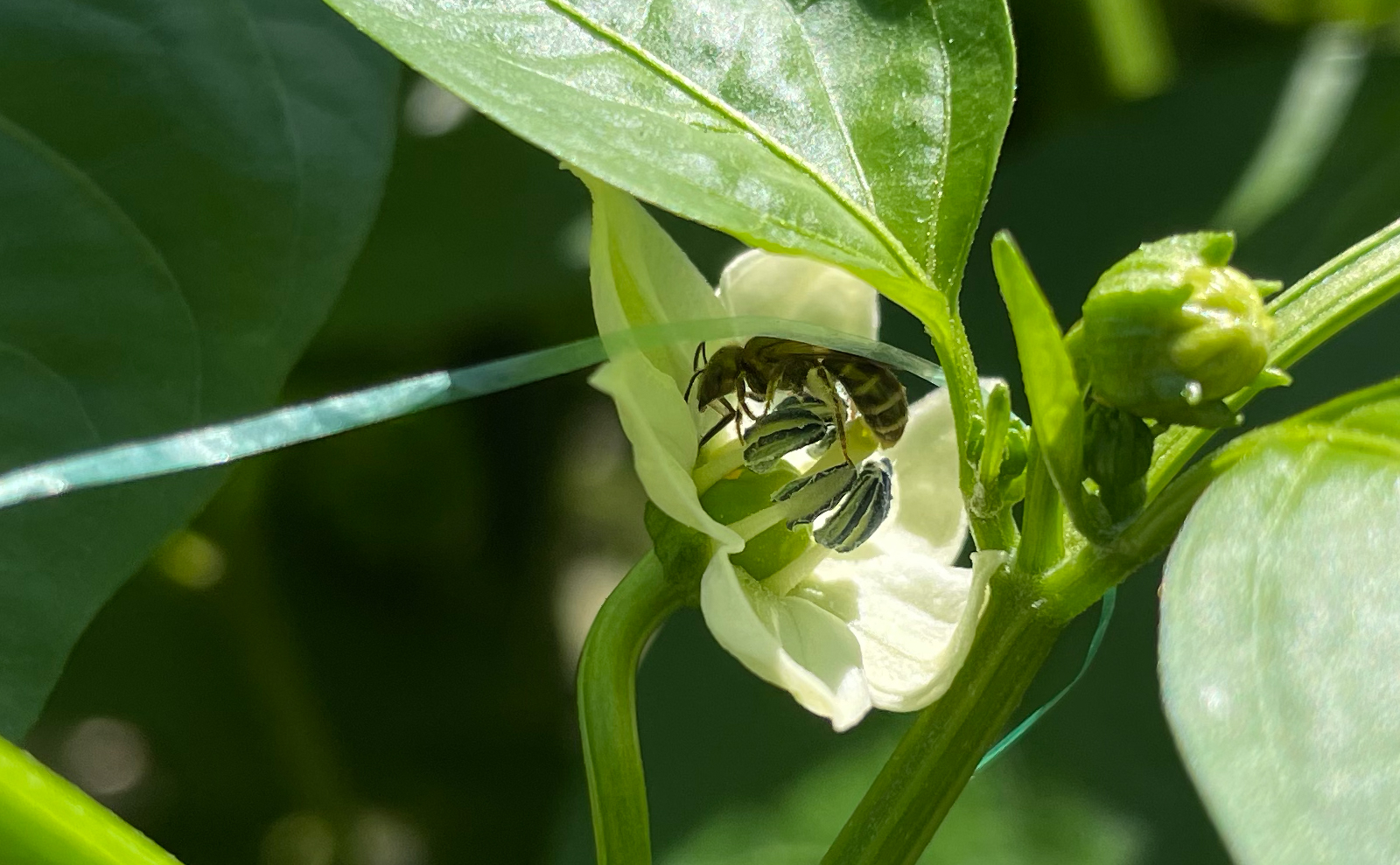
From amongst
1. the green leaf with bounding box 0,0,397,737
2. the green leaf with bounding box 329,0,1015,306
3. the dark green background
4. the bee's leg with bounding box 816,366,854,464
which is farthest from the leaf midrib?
the dark green background

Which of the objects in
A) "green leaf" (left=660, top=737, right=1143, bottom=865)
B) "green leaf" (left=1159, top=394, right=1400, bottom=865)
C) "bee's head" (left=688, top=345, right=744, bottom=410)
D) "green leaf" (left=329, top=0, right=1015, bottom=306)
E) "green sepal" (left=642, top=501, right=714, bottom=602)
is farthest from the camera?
"green leaf" (left=660, top=737, right=1143, bottom=865)

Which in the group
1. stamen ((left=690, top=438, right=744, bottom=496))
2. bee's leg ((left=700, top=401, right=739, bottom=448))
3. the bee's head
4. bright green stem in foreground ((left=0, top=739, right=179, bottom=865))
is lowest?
stamen ((left=690, top=438, right=744, bottom=496))

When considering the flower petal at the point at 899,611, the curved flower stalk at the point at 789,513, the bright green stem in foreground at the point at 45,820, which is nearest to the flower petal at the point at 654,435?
the curved flower stalk at the point at 789,513

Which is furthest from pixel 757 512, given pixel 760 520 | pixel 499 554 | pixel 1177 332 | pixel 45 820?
pixel 499 554

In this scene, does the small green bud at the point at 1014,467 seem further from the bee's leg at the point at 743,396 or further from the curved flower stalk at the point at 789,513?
the bee's leg at the point at 743,396

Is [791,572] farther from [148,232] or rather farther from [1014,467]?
[148,232]

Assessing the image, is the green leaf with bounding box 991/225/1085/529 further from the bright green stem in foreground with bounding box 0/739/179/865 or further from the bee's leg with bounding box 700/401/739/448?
the bright green stem in foreground with bounding box 0/739/179/865

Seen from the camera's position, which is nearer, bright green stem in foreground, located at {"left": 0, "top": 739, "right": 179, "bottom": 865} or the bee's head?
bright green stem in foreground, located at {"left": 0, "top": 739, "right": 179, "bottom": 865}
